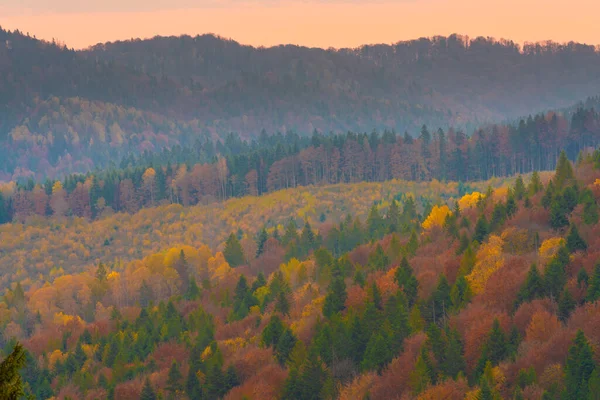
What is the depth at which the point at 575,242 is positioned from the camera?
3856 inches

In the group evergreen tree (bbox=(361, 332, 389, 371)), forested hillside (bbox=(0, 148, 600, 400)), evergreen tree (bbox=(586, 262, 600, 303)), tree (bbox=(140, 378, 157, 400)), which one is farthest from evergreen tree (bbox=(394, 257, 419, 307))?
tree (bbox=(140, 378, 157, 400))

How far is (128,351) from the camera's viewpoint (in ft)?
393

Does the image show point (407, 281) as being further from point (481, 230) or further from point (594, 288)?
point (594, 288)

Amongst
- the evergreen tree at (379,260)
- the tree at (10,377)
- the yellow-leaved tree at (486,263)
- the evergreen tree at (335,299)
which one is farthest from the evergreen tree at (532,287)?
the tree at (10,377)

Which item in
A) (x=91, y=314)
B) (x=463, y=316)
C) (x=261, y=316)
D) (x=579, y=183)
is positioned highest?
(x=579, y=183)

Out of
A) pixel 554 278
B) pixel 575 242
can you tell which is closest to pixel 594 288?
pixel 554 278

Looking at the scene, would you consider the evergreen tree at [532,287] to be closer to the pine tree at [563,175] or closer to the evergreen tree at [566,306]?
the evergreen tree at [566,306]

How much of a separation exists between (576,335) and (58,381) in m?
68.2

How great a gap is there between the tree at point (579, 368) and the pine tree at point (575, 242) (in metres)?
24.9

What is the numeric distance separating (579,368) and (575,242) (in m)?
28.7

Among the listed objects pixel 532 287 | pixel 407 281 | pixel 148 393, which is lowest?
pixel 148 393

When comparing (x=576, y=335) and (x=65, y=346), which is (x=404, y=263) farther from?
(x=65, y=346)

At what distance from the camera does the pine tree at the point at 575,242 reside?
97688 mm

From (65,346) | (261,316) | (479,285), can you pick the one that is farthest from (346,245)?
(479,285)
